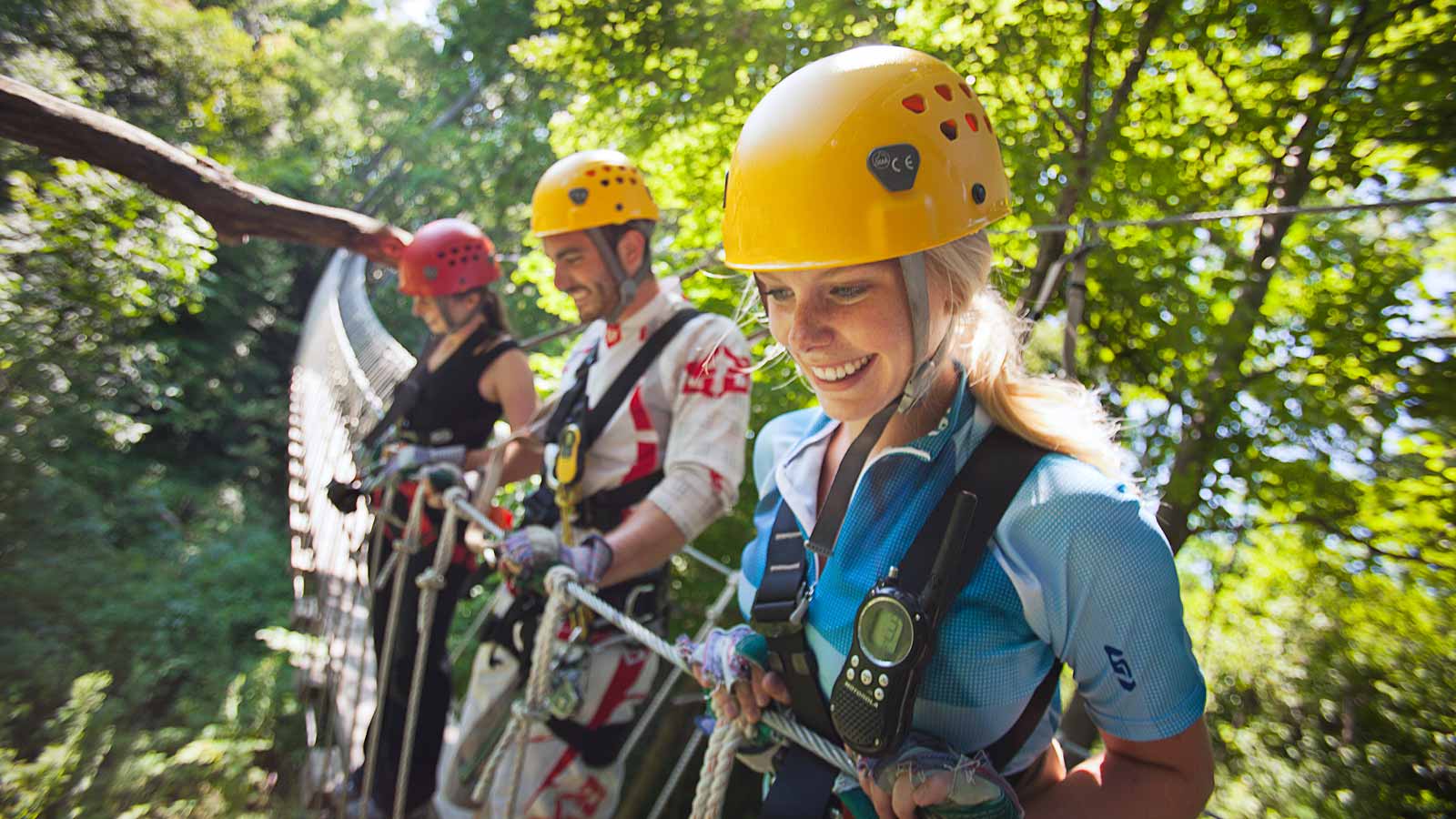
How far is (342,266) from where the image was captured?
1207 cm

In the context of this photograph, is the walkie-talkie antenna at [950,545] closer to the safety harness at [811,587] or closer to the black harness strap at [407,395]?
the safety harness at [811,587]

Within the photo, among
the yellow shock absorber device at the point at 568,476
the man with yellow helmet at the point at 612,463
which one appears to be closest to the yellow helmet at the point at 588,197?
the man with yellow helmet at the point at 612,463

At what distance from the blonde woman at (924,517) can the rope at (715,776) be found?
0.14 feet

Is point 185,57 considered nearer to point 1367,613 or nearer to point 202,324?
point 202,324

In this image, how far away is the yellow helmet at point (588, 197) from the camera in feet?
7.80

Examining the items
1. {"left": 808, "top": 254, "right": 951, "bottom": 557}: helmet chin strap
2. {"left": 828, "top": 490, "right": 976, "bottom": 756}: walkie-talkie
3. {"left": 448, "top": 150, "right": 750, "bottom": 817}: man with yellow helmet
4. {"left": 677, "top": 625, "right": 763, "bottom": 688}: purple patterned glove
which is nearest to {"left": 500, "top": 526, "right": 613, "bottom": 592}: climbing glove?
{"left": 448, "top": 150, "right": 750, "bottom": 817}: man with yellow helmet

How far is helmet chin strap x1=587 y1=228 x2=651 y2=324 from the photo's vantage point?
2338 mm

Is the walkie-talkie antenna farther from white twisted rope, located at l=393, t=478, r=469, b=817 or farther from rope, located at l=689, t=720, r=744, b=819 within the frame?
white twisted rope, located at l=393, t=478, r=469, b=817

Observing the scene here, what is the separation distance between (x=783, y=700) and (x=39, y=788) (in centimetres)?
339

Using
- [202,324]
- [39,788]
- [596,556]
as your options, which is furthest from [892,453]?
[202,324]

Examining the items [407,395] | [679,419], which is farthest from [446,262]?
[679,419]

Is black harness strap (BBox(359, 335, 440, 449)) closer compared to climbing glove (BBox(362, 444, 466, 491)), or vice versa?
climbing glove (BBox(362, 444, 466, 491))

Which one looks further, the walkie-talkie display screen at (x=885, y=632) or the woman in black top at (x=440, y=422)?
the woman in black top at (x=440, y=422)

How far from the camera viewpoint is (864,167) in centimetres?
115
